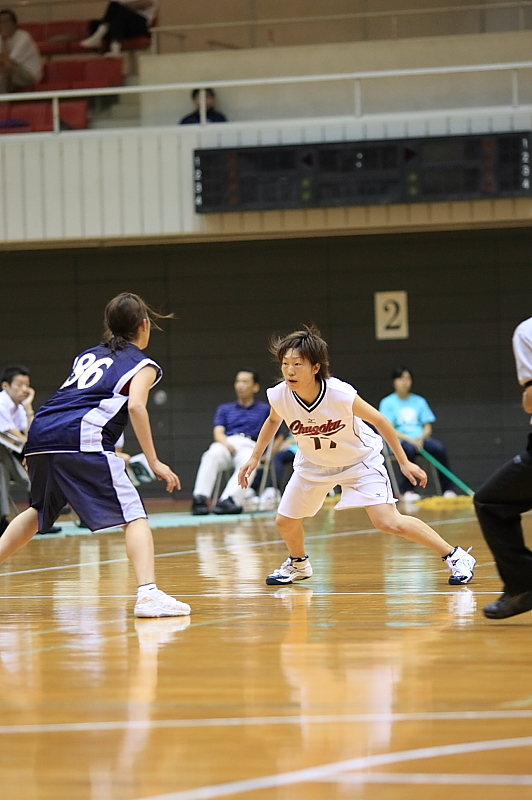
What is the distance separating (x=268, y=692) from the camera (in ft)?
8.93

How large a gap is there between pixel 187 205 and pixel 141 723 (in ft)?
29.9

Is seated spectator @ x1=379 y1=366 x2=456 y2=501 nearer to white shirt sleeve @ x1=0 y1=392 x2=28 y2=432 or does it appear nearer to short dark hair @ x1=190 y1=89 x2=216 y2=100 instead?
short dark hair @ x1=190 y1=89 x2=216 y2=100

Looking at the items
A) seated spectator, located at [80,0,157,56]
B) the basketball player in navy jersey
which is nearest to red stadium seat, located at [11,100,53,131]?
seated spectator, located at [80,0,157,56]

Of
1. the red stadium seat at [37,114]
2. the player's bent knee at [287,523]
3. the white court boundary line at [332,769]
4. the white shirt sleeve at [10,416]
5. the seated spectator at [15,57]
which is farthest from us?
the seated spectator at [15,57]

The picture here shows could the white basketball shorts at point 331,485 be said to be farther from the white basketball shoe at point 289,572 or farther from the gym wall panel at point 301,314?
the gym wall panel at point 301,314

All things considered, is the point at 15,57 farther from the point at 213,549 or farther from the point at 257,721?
the point at 257,721

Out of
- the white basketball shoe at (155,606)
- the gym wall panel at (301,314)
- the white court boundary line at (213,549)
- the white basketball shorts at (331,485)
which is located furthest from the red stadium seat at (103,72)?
the white basketball shoe at (155,606)

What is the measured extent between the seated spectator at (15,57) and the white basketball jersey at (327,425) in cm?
868

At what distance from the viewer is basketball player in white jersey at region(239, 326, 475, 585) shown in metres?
4.55

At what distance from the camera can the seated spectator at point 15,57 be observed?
12102mm

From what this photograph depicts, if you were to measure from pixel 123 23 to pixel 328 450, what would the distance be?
897 cm

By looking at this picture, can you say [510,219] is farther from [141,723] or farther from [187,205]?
[141,723]

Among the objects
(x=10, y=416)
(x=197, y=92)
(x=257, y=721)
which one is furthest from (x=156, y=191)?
(x=257, y=721)

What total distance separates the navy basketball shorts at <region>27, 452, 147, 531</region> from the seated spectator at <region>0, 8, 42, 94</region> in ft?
29.8
